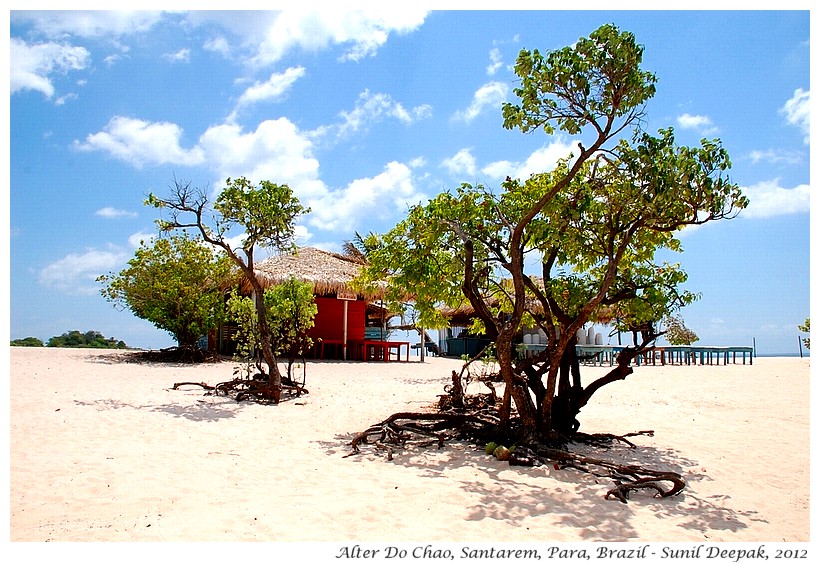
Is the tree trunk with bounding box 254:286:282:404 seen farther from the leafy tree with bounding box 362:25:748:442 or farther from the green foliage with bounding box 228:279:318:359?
the leafy tree with bounding box 362:25:748:442

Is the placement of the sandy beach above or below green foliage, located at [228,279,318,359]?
below

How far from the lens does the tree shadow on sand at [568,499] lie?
4.57 m

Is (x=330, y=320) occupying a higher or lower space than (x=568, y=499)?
higher

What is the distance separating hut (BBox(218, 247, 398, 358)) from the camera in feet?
60.2

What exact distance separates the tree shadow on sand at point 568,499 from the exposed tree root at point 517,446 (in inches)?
3.3

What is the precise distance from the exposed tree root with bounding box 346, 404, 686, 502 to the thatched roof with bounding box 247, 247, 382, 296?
10.00 metres

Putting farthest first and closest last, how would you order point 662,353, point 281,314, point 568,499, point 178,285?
point 662,353 < point 178,285 < point 281,314 < point 568,499

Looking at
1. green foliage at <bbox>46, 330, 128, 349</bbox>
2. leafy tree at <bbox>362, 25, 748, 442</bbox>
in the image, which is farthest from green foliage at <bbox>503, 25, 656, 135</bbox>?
green foliage at <bbox>46, 330, 128, 349</bbox>

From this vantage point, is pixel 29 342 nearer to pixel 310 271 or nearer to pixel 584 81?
pixel 310 271

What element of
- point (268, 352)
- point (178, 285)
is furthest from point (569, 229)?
point (178, 285)

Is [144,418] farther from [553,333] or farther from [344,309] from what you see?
[344,309]

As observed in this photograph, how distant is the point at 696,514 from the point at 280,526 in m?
3.37

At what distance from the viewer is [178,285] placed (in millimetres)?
15602

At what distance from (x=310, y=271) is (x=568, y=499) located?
578 inches
